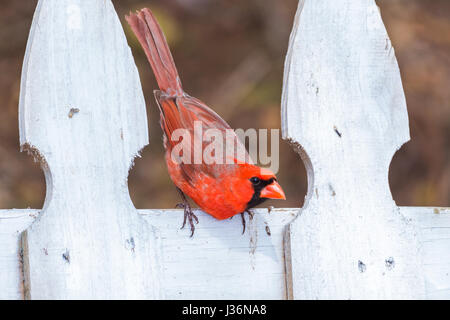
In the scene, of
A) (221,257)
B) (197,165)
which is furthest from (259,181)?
(221,257)

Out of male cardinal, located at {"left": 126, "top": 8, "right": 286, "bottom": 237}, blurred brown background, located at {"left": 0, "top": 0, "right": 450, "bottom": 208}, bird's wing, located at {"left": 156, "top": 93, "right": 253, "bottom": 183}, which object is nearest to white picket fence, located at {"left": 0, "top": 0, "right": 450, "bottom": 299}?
male cardinal, located at {"left": 126, "top": 8, "right": 286, "bottom": 237}

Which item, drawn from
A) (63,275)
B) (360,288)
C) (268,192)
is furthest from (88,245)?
(360,288)

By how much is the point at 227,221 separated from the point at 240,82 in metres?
2.85

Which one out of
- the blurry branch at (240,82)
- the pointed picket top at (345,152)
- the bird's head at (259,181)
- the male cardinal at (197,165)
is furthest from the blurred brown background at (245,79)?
the pointed picket top at (345,152)

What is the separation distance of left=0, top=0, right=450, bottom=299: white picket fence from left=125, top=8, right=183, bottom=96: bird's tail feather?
312mm

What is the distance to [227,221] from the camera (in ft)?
6.73

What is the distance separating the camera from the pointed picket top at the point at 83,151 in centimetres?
185

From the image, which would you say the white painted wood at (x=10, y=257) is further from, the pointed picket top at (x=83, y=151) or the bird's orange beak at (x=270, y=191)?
the bird's orange beak at (x=270, y=191)

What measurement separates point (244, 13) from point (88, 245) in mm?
3334

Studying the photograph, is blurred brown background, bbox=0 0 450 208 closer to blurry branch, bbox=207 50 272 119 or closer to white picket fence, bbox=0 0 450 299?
blurry branch, bbox=207 50 272 119

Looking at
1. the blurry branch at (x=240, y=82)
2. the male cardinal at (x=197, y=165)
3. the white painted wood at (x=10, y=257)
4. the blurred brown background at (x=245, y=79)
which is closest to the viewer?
the white painted wood at (x=10, y=257)

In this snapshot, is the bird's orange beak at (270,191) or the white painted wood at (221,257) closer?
the white painted wood at (221,257)

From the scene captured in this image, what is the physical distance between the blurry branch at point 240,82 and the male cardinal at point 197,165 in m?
2.37

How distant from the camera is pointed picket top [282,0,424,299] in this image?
6.72ft
